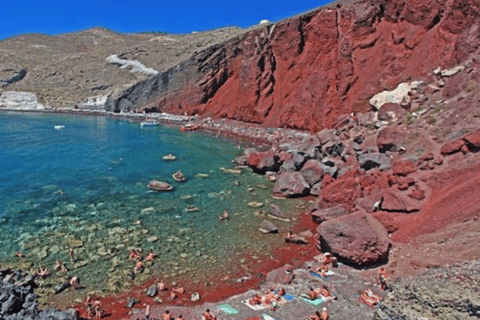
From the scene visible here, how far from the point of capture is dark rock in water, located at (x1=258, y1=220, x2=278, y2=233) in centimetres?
2239

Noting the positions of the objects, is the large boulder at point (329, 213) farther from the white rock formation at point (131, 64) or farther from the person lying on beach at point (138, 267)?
the white rock formation at point (131, 64)

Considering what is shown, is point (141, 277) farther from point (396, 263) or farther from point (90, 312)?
point (396, 263)

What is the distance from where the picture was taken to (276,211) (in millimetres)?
25406

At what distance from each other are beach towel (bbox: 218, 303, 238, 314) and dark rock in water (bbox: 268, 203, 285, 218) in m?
11.0

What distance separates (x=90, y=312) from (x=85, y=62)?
116199 millimetres

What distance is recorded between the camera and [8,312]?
44.5 ft

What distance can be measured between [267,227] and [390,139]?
47.0ft

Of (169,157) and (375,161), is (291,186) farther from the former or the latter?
(169,157)

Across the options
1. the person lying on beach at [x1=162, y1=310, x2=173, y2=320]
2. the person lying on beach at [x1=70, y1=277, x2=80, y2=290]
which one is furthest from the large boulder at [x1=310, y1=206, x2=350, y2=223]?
the person lying on beach at [x1=70, y1=277, x2=80, y2=290]

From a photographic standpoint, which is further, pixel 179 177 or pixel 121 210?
pixel 179 177

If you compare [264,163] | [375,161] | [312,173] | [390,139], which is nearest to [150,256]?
[312,173]

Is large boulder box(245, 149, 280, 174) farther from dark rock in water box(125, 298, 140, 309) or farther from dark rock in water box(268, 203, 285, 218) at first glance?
dark rock in water box(125, 298, 140, 309)

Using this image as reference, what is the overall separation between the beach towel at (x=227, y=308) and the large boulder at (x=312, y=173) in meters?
17.4

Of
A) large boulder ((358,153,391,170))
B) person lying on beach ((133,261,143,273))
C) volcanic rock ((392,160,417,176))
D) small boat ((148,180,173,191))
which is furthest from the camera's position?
small boat ((148,180,173,191))
